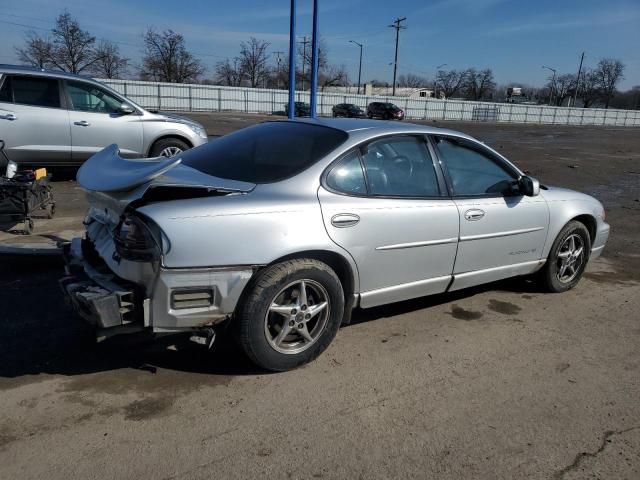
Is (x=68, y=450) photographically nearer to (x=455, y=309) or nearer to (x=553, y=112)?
(x=455, y=309)

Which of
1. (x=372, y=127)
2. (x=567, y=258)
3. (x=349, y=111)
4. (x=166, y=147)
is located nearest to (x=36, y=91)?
(x=166, y=147)

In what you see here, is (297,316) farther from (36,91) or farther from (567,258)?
(36,91)

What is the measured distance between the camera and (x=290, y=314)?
10.6 ft

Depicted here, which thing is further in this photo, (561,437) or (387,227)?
(387,227)

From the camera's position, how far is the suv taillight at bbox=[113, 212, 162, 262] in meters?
2.83

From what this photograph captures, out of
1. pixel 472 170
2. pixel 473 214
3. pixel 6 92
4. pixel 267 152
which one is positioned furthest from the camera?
pixel 6 92

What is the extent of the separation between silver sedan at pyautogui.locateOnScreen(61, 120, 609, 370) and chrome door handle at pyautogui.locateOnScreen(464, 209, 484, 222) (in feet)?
0.04

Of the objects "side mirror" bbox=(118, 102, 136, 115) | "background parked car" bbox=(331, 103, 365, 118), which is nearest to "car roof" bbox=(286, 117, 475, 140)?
"side mirror" bbox=(118, 102, 136, 115)

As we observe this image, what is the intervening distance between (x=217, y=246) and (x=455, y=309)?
8.00ft

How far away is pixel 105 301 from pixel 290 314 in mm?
1054

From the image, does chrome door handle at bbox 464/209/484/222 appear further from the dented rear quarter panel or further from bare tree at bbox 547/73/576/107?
bare tree at bbox 547/73/576/107

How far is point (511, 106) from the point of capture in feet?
209

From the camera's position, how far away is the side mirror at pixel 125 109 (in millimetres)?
8820

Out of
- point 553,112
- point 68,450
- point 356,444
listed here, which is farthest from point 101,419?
point 553,112
